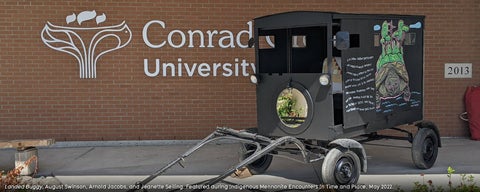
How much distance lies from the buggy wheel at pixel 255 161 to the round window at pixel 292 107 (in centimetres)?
74

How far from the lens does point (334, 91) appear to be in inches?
231

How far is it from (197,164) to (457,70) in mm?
4883

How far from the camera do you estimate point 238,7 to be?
8820mm

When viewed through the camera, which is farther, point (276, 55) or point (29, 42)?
point (29, 42)

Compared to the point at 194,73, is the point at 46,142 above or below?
below

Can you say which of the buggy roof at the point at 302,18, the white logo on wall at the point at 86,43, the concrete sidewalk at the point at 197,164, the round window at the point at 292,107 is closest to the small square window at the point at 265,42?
the concrete sidewalk at the point at 197,164

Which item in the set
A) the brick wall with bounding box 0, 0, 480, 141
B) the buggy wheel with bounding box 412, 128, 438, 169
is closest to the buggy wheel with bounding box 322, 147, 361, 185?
the buggy wheel with bounding box 412, 128, 438, 169

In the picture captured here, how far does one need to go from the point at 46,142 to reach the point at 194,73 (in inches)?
113

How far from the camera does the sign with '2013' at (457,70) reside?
9039 mm

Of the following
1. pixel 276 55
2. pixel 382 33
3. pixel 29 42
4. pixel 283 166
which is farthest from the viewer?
pixel 29 42

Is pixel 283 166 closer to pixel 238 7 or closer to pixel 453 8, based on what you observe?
pixel 238 7

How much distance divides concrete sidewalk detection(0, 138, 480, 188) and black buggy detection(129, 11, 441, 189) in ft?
1.17

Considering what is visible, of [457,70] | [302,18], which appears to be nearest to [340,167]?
[302,18]

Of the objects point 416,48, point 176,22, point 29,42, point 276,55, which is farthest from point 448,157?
point 29,42
